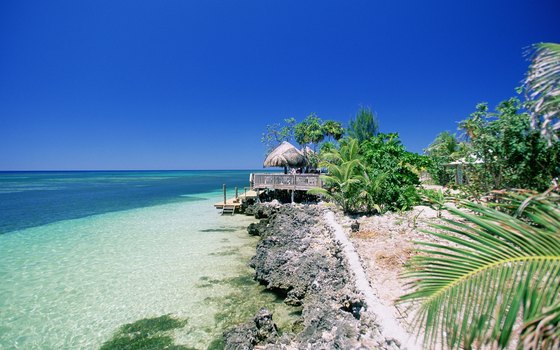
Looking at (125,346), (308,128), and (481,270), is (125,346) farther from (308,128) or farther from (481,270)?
(308,128)

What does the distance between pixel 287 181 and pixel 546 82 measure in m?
14.4

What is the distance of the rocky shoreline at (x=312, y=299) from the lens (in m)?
3.62

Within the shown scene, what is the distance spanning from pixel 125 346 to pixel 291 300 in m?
3.14

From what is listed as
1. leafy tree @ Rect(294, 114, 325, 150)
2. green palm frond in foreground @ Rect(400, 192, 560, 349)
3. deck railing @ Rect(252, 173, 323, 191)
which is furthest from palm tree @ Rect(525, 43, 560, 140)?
leafy tree @ Rect(294, 114, 325, 150)

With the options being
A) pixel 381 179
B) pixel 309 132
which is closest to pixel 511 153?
pixel 381 179

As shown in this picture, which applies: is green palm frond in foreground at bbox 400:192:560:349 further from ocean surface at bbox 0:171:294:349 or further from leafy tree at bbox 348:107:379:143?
leafy tree at bbox 348:107:379:143

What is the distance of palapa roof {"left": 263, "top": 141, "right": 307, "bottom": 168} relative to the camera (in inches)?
750

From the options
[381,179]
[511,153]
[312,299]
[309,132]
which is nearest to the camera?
[312,299]

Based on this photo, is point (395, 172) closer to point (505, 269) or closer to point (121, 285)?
point (505, 269)

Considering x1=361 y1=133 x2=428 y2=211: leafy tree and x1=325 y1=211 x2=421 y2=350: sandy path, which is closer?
x1=325 y1=211 x2=421 y2=350: sandy path

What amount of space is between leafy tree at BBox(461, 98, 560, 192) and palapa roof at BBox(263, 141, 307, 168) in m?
12.3

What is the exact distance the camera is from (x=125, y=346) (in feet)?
15.9

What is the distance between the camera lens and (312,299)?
530 cm

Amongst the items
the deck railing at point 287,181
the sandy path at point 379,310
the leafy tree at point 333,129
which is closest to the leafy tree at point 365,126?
the leafy tree at point 333,129
